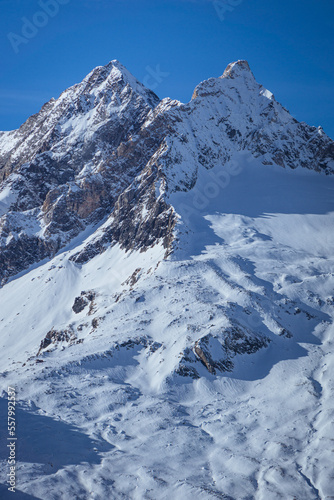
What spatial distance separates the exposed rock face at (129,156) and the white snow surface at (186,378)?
1466 cm

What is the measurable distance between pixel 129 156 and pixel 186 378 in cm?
9707

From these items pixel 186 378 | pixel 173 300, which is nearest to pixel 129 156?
pixel 173 300

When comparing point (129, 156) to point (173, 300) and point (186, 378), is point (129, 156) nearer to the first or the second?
point (173, 300)

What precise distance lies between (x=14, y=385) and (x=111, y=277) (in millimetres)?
48851

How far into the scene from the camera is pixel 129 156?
135 metres

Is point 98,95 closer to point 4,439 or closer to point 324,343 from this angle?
point 324,343

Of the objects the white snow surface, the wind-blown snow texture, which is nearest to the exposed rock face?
the wind-blown snow texture

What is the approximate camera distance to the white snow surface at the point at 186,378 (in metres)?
35.5

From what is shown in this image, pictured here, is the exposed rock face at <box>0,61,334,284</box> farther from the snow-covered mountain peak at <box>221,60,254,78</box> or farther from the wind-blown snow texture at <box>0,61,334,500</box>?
the wind-blown snow texture at <box>0,61,334,500</box>

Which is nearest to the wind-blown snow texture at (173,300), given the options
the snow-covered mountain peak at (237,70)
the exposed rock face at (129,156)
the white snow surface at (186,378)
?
the white snow surface at (186,378)

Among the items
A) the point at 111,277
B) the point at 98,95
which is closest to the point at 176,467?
the point at 111,277

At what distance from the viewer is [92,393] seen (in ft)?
160

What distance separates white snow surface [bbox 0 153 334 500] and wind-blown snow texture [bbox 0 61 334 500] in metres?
0.23

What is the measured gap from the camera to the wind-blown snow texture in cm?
3797
